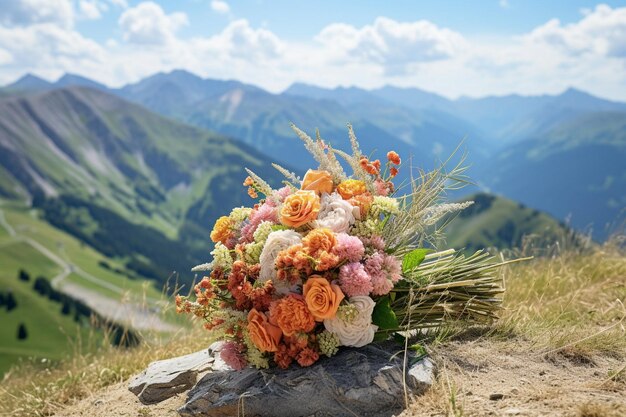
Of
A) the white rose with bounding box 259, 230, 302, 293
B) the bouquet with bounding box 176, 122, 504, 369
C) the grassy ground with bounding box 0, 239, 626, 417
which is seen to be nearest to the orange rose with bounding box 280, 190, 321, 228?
the bouquet with bounding box 176, 122, 504, 369

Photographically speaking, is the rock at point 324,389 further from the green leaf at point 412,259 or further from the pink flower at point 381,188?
the pink flower at point 381,188

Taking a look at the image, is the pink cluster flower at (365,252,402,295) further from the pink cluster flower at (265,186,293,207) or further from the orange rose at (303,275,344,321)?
the pink cluster flower at (265,186,293,207)

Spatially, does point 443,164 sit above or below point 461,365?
above

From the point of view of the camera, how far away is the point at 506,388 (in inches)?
210

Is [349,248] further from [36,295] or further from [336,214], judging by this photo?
[36,295]

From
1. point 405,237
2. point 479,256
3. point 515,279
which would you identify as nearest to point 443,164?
point 405,237

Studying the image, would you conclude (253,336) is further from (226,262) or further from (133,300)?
(133,300)

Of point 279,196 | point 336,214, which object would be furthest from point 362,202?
point 279,196

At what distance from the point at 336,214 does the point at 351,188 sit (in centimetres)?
52

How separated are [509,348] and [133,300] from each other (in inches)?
247

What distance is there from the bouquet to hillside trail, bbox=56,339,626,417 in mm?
616

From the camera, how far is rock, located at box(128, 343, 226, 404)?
22.3 feet

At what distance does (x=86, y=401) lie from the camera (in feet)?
24.3

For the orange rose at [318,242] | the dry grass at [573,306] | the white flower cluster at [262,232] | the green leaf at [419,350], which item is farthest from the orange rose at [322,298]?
the dry grass at [573,306]
